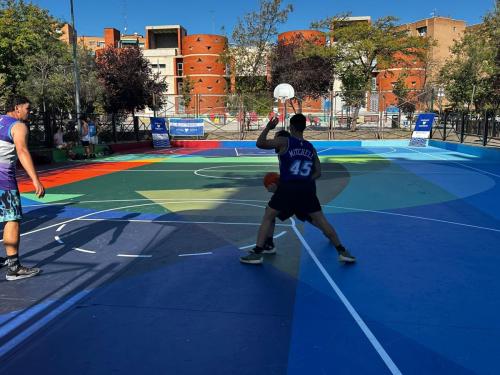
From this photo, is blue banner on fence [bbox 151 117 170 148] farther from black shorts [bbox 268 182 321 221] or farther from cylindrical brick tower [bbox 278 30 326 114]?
black shorts [bbox 268 182 321 221]

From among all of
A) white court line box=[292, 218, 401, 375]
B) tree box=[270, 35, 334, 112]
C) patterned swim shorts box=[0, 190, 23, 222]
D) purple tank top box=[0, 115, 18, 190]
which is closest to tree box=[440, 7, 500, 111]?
tree box=[270, 35, 334, 112]

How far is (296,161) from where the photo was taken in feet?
16.8

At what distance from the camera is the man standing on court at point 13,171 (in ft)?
15.4

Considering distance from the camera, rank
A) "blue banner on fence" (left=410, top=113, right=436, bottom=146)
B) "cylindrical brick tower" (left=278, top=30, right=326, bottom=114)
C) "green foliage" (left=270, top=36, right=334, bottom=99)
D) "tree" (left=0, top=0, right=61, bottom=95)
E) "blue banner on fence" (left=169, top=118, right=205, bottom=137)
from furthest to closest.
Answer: "cylindrical brick tower" (left=278, top=30, right=326, bottom=114)
"green foliage" (left=270, top=36, right=334, bottom=99)
"blue banner on fence" (left=169, top=118, right=205, bottom=137)
"blue banner on fence" (left=410, top=113, right=436, bottom=146)
"tree" (left=0, top=0, right=61, bottom=95)

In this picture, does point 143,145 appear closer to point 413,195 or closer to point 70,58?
point 70,58

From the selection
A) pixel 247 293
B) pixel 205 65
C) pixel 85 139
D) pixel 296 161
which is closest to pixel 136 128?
pixel 85 139

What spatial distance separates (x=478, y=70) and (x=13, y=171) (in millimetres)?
40532

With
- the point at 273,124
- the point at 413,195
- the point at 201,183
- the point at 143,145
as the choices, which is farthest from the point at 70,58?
the point at 273,124

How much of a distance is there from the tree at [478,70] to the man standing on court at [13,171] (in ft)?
113

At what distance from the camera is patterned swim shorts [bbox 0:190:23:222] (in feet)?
15.7

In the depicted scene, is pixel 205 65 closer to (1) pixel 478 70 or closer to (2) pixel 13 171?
(1) pixel 478 70

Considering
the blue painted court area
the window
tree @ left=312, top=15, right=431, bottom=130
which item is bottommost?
the blue painted court area

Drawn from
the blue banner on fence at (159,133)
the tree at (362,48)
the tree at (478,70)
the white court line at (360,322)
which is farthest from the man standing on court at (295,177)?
the tree at (478,70)

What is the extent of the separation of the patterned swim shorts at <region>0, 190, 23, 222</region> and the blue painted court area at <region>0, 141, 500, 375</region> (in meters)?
0.72
